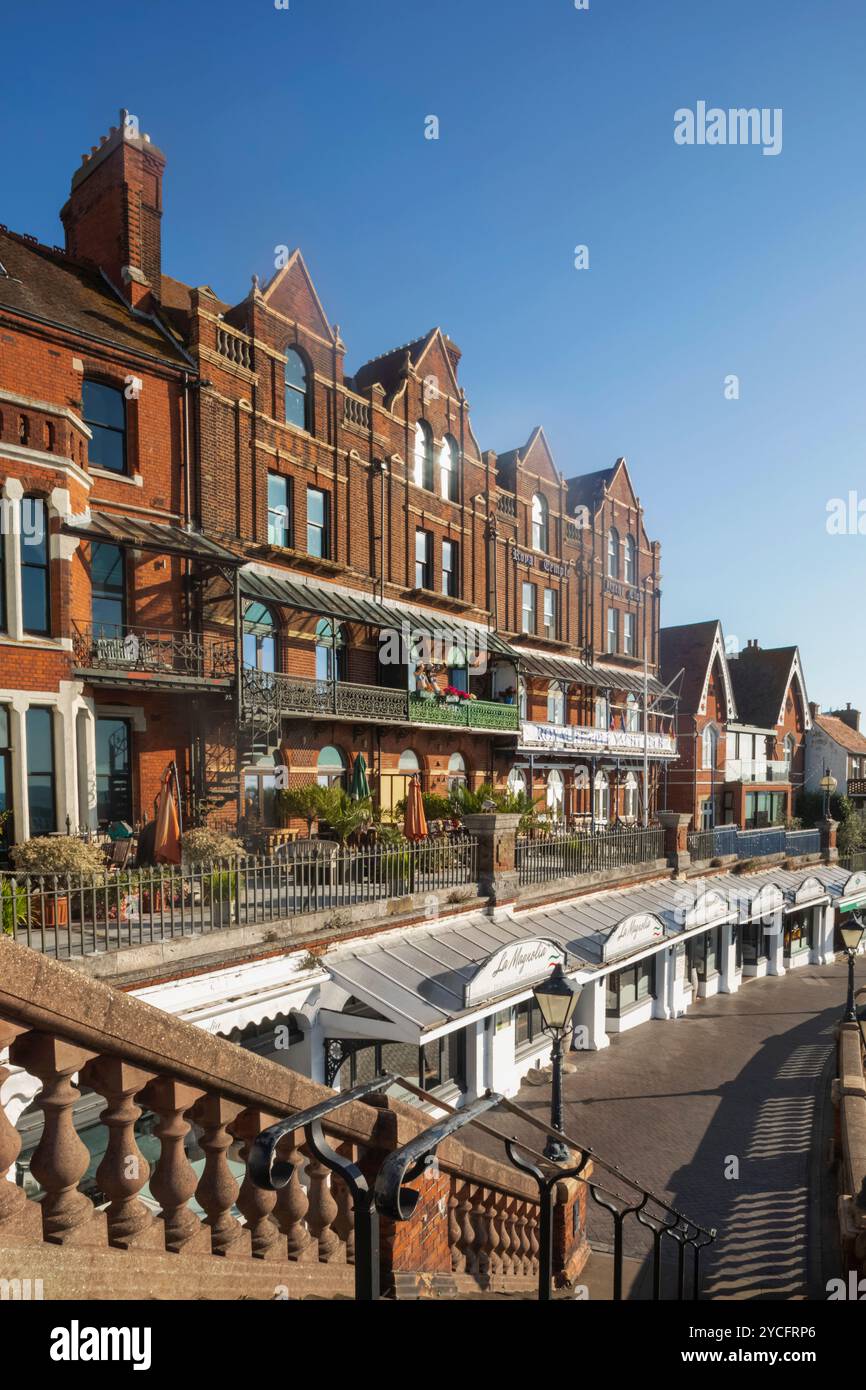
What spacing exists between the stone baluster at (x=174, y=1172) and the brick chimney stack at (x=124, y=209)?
1958 cm

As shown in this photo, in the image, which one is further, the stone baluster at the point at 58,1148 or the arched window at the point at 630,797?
the arched window at the point at 630,797

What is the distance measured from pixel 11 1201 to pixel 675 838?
2239cm

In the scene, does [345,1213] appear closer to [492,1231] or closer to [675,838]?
[492,1231]

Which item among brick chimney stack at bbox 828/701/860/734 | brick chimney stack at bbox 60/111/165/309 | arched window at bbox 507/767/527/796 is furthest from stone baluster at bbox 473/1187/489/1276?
brick chimney stack at bbox 828/701/860/734

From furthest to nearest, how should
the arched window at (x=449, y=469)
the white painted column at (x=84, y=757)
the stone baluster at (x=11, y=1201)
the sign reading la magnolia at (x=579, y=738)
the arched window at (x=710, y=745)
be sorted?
the arched window at (x=710, y=745)
the sign reading la magnolia at (x=579, y=738)
the arched window at (x=449, y=469)
the white painted column at (x=84, y=757)
the stone baluster at (x=11, y=1201)

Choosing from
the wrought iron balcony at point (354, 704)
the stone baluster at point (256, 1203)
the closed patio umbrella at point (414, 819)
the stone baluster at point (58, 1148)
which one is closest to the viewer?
the stone baluster at point (58, 1148)

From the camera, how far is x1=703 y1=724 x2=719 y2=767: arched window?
39.7m

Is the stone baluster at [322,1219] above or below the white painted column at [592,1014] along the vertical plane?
above

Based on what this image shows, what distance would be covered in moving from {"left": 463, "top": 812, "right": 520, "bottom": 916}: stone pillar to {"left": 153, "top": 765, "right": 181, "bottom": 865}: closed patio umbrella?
6.34m

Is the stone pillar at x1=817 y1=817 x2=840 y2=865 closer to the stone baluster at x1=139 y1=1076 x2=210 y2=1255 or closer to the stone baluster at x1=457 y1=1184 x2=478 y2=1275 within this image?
the stone baluster at x1=457 y1=1184 x2=478 y2=1275

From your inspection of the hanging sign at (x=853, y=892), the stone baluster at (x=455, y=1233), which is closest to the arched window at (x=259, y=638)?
the stone baluster at (x=455, y=1233)

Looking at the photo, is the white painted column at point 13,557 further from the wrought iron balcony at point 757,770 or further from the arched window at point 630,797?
the wrought iron balcony at point 757,770

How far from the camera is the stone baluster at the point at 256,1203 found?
3.47 meters

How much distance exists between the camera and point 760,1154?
496 inches
